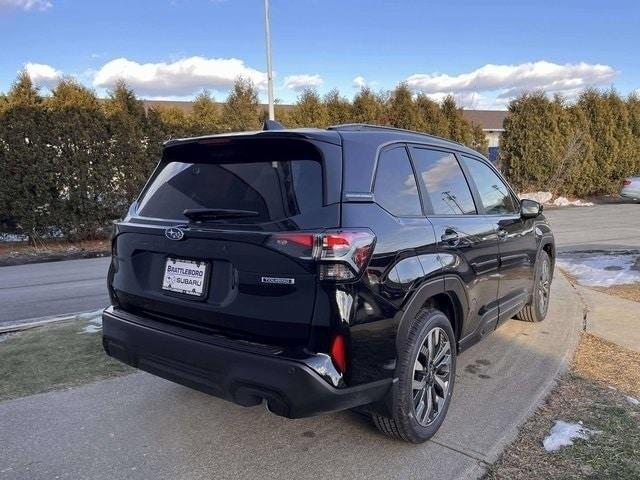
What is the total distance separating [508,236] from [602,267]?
5.09 meters

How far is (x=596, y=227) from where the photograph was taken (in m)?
14.3

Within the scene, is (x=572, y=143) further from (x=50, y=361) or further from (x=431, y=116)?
(x=50, y=361)

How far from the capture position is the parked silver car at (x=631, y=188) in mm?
21953

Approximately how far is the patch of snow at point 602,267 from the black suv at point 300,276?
519 centimetres

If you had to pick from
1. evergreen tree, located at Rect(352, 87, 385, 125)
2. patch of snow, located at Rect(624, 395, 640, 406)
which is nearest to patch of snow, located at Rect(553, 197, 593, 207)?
evergreen tree, located at Rect(352, 87, 385, 125)

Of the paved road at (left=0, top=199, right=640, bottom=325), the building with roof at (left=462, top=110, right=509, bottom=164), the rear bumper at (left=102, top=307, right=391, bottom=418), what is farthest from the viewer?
the building with roof at (left=462, top=110, right=509, bottom=164)

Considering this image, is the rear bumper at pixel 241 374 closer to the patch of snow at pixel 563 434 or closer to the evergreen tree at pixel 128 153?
the patch of snow at pixel 563 434

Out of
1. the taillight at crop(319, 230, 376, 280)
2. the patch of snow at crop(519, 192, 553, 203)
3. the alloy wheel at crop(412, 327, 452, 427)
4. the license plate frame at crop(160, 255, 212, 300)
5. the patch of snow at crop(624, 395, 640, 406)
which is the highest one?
the taillight at crop(319, 230, 376, 280)

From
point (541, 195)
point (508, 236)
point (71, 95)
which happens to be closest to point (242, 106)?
point (71, 95)

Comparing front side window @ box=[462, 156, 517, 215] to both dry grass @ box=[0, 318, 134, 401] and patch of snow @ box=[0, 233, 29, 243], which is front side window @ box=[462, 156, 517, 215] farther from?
patch of snow @ box=[0, 233, 29, 243]

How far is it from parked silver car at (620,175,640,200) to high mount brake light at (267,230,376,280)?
23.3 meters

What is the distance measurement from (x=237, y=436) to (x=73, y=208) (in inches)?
457

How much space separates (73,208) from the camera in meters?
13.2

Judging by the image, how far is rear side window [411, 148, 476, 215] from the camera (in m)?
3.46
